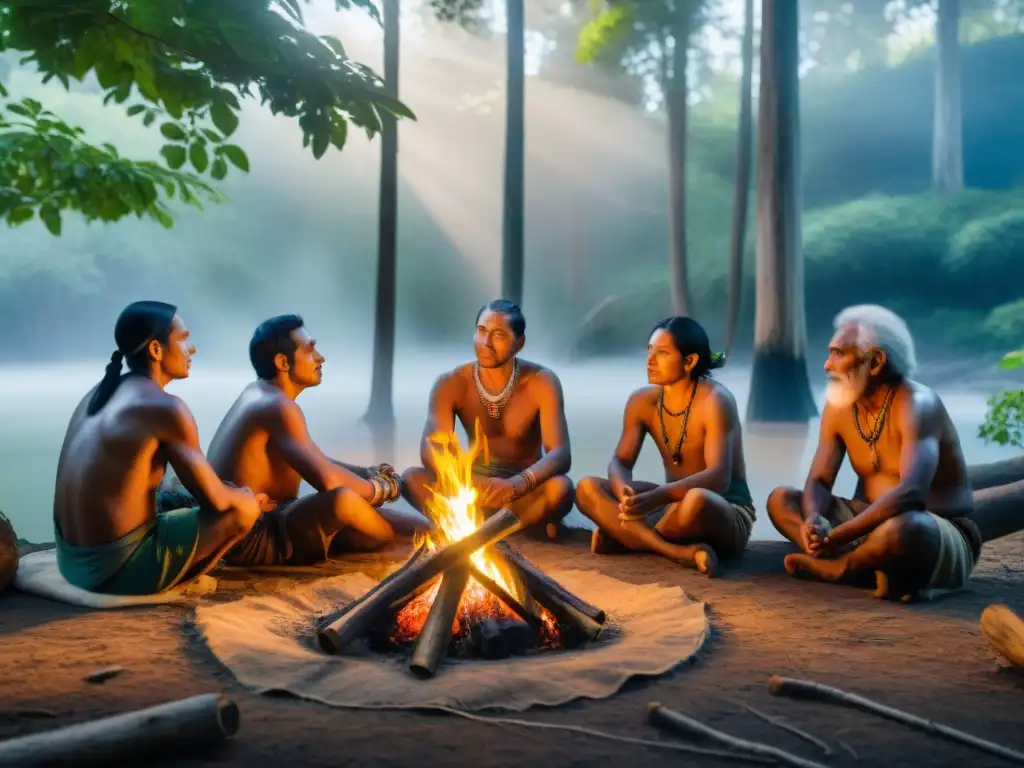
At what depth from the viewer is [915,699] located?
3139 millimetres

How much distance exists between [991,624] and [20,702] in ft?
11.0

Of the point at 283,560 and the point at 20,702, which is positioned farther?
the point at 283,560

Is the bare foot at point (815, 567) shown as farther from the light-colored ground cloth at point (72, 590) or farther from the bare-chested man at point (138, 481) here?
the light-colored ground cloth at point (72, 590)

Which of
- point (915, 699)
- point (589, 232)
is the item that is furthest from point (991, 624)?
point (589, 232)

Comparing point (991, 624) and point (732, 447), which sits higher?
point (732, 447)

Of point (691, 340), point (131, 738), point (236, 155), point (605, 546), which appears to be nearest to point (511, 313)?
point (691, 340)

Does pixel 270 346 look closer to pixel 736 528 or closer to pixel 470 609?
pixel 470 609

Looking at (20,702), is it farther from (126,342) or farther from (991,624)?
(991,624)

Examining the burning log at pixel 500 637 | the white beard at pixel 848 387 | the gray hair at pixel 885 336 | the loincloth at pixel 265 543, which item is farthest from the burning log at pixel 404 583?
the gray hair at pixel 885 336

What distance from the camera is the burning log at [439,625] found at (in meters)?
3.34

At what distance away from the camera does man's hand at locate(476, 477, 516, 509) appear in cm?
526

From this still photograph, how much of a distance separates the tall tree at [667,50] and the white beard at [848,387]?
986cm

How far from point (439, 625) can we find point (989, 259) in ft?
54.4

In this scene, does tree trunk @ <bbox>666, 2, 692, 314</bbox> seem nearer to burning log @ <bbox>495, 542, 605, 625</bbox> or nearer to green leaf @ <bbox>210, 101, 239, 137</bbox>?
burning log @ <bbox>495, 542, 605, 625</bbox>
